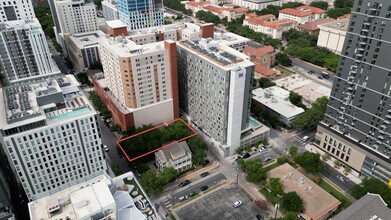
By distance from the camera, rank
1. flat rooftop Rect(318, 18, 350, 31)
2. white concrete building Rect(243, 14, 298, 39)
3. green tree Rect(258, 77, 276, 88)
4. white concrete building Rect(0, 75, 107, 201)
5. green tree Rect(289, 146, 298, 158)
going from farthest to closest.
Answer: white concrete building Rect(243, 14, 298, 39)
flat rooftop Rect(318, 18, 350, 31)
green tree Rect(258, 77, 276, 88)
green tree Rect(289, 146, 298, 158)
white concrete building Rect(0, 75, 107, 201)

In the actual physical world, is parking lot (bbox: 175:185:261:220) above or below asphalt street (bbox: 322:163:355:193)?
below

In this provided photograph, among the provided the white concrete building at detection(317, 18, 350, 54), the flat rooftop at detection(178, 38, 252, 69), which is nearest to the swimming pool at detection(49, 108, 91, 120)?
the flat rooftop at detection(178, 38, 252, 69)

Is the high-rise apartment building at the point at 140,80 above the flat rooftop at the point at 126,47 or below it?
below

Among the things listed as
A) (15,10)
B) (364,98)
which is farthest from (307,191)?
(15,10)

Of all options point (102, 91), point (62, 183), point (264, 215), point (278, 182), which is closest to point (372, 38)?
point (278, 182)

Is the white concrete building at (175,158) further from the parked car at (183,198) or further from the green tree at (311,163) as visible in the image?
the green tree at (311,163)

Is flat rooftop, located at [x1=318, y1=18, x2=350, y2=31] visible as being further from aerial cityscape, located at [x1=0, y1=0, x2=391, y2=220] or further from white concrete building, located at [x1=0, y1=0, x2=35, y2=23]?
white concrete building, located at [x1=0, y1=0, x2=35, y2=23]

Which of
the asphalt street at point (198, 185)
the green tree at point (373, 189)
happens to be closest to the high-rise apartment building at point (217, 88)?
the asphalt street at point (198, 185)
